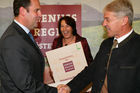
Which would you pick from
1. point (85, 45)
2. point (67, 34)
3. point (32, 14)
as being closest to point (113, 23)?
point (32, 14)

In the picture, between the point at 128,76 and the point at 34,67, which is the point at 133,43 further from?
the point at 34,67

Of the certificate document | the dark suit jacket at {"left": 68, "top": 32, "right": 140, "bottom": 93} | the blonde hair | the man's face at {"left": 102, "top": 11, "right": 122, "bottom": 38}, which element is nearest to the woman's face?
the certificate document

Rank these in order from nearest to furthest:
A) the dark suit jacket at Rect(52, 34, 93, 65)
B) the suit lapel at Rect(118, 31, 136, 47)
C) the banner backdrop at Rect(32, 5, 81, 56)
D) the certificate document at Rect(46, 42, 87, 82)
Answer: the suit lapel at Rect(118, 31, 136, 47), the certificate document at Rect(46, 42, 87, 82), the dark suit jacket at Rect(52, 34, 93, 65), the banner backdrop at Rect(32, 5, 81, 56)

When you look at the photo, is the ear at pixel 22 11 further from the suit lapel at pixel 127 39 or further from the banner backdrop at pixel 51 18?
the banner backdrop at pixel 51 18

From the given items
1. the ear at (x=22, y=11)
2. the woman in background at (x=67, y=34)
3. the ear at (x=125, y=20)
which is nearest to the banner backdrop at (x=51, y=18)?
the woman in background at (x=67, y=34)

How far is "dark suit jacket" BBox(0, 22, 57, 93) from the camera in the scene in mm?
1785

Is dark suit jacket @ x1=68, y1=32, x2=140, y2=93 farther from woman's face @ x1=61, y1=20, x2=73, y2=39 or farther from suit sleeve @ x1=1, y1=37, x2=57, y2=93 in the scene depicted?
woman's face @ x1=61, y1=20, x2=73, y2=39

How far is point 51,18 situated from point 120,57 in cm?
255

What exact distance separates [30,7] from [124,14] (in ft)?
3.00

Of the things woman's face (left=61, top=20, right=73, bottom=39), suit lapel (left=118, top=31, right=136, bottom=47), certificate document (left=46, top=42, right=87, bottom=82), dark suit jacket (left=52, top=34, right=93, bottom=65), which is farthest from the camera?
woman's face (left=61, top=20, right=73, bottom=39)

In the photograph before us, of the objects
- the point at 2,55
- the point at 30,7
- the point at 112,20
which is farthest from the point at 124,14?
the point at 2,55

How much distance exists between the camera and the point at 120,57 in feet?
6.53

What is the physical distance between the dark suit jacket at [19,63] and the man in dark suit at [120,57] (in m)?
0.63

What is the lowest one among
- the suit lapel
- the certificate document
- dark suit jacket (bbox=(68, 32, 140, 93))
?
the certificate document
